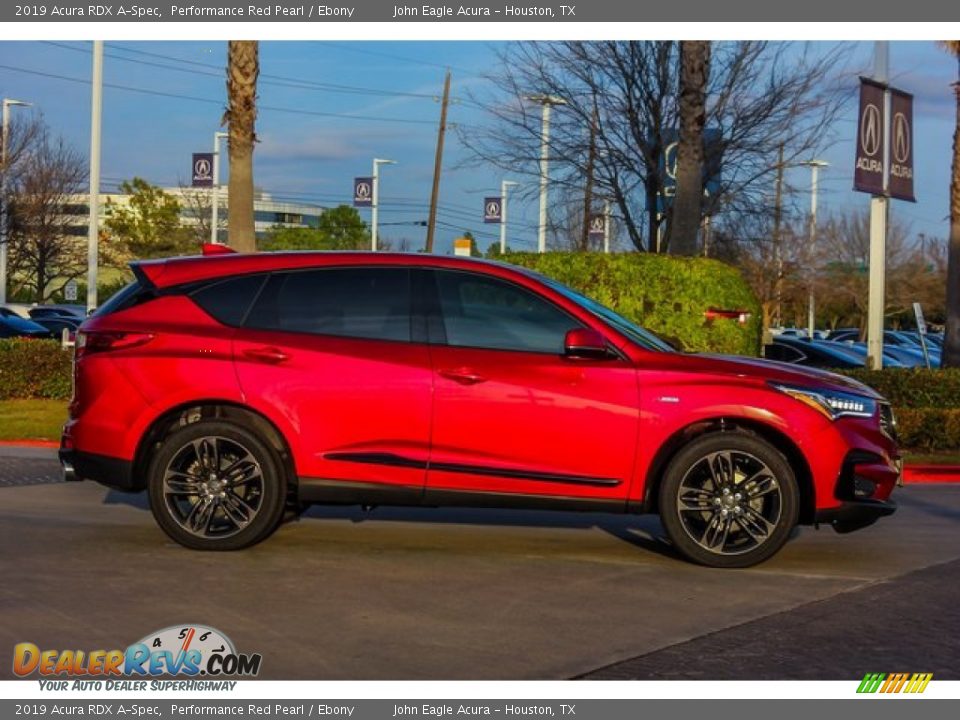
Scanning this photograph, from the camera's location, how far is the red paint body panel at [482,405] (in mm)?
8219

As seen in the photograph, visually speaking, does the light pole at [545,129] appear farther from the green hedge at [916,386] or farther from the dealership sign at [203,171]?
the dealership sign at [203,171]

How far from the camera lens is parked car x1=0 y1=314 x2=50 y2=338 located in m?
36.1

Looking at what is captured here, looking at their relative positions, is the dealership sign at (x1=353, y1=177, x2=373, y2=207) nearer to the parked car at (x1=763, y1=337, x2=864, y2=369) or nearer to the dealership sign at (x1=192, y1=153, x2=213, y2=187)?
the dealership sign at (x1=192, y1=153, x2=213, y2=187)

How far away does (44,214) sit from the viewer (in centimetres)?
5075

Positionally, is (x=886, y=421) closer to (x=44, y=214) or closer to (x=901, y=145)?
(x=901, y=145)

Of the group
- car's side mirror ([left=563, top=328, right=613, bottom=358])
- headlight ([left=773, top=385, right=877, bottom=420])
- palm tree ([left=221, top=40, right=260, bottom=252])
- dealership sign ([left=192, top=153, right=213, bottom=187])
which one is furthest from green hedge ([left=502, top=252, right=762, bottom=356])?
dealership sign ([left=192, top=153, right=213, bottom=187])

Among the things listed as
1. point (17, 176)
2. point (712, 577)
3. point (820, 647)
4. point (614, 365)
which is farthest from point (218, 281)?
point (17, 176)

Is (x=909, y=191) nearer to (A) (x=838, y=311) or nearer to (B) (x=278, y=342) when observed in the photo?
(B) (x=278, y=342)

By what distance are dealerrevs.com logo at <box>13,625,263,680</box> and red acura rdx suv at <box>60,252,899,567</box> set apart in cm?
214

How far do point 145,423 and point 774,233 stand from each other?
24.5 meters

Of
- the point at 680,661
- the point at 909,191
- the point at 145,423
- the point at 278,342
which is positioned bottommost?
the point at 680,661

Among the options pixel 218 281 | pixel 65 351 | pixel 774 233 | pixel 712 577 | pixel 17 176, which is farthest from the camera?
pixel 17 176

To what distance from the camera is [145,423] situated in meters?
8.46

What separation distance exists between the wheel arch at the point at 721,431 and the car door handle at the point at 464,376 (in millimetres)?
1169
